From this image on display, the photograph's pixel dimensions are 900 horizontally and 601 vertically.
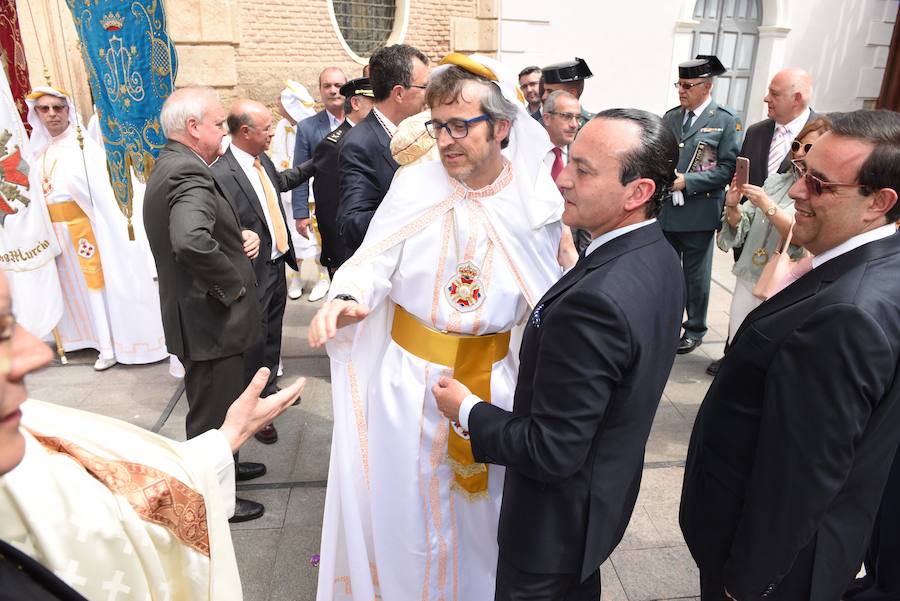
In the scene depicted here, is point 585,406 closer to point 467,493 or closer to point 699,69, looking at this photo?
point 467,493

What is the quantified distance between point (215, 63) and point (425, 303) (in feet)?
26.0

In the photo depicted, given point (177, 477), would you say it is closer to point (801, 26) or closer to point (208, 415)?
point (208, 415)

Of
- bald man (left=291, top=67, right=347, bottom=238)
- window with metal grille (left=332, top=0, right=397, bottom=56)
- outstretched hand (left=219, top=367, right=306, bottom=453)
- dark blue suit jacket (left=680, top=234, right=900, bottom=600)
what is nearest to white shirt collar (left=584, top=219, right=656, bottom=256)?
dark blue suit jacket (left=680, top=234, right=900, bottom=600)

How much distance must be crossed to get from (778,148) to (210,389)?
161 inches

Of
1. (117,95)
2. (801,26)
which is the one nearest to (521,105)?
(117,95)

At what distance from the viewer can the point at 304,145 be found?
5.43 meters

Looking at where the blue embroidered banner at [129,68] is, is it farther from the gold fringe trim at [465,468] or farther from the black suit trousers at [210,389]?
the gold fringe trim at [465,468]

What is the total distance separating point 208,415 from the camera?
3012 millimetres

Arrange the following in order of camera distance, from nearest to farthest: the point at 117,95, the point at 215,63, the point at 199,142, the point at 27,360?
the point at 27,360 < the point at 199,142 < the point at 117,95 < the point at 215,63

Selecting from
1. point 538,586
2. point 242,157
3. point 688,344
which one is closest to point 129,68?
point 242,157

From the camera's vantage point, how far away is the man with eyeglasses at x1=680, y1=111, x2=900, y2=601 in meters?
1.40

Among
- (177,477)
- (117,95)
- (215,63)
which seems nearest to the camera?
(177,477)

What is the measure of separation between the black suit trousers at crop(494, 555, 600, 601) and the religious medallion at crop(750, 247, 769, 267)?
8.93 feet

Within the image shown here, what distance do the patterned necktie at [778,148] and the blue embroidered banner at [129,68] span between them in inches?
157
